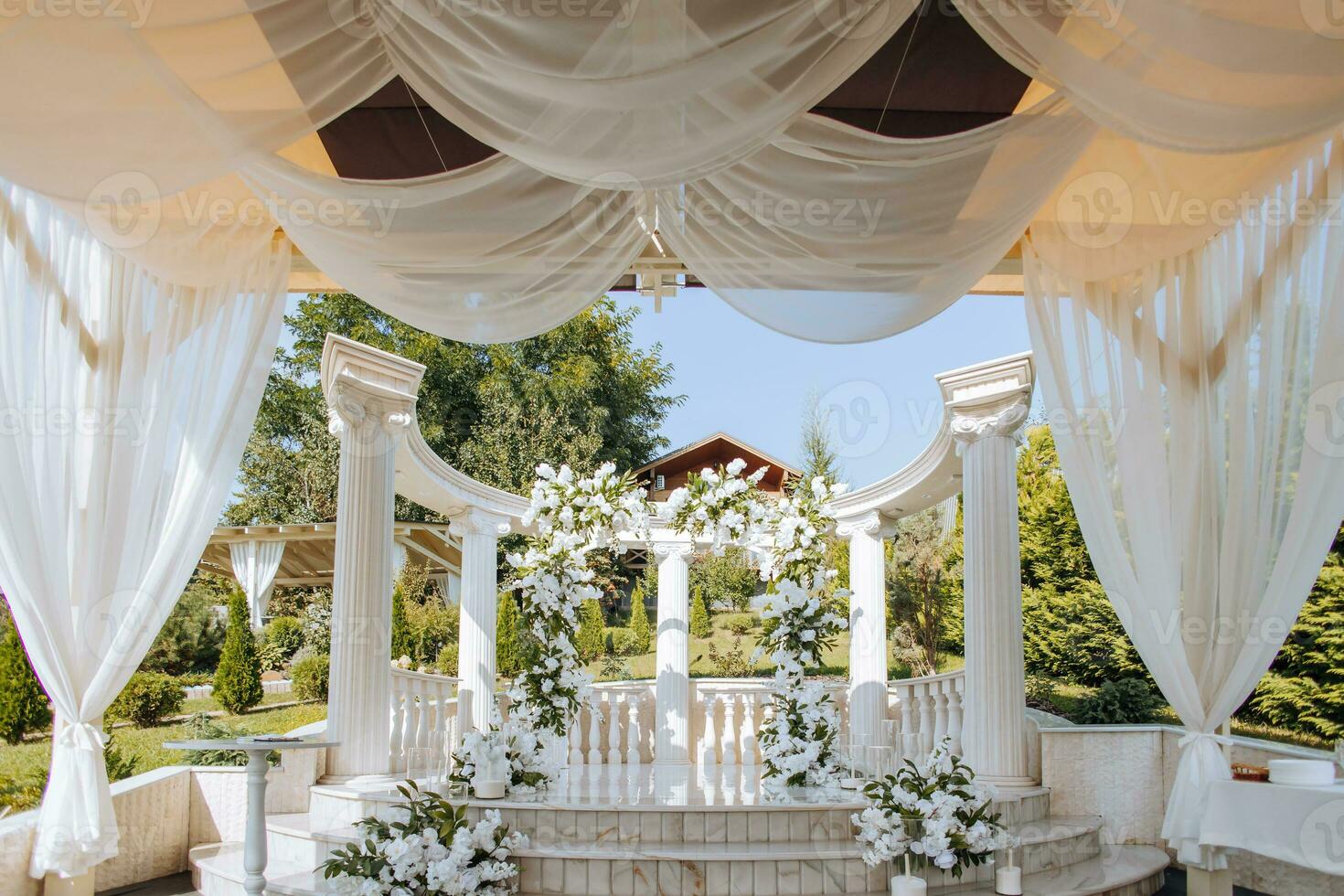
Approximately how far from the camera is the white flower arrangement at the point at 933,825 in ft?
15.3

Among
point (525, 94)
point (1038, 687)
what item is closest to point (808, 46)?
point (525, 94)

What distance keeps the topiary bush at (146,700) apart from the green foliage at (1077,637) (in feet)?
29.3

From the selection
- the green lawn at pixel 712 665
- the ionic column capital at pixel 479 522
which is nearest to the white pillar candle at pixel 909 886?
the ionic column capital at pixel 479 522

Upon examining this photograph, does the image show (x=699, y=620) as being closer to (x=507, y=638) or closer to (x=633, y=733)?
(x=507, y=638)

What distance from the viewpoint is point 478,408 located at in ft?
66.4

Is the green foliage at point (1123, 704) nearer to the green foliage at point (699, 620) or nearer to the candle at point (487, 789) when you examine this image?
the candle at point (487, 789)

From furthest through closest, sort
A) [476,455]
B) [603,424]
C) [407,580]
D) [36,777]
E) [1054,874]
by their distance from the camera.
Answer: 1. [603,424]
2. [476,455]
3. [407,580]
4. [36,777]
5. [1054,874]

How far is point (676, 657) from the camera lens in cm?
930

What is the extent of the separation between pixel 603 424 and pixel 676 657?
37.4 feet

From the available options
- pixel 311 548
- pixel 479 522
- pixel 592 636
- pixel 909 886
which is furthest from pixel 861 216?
pixel 311 548

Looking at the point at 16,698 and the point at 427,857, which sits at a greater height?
the point at 16,698

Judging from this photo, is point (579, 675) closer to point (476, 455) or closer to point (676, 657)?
point (676, 657)

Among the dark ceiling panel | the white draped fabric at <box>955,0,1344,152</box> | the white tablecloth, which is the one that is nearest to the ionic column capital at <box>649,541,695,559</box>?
the dark ceiling panel

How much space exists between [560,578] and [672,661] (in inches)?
97.8
